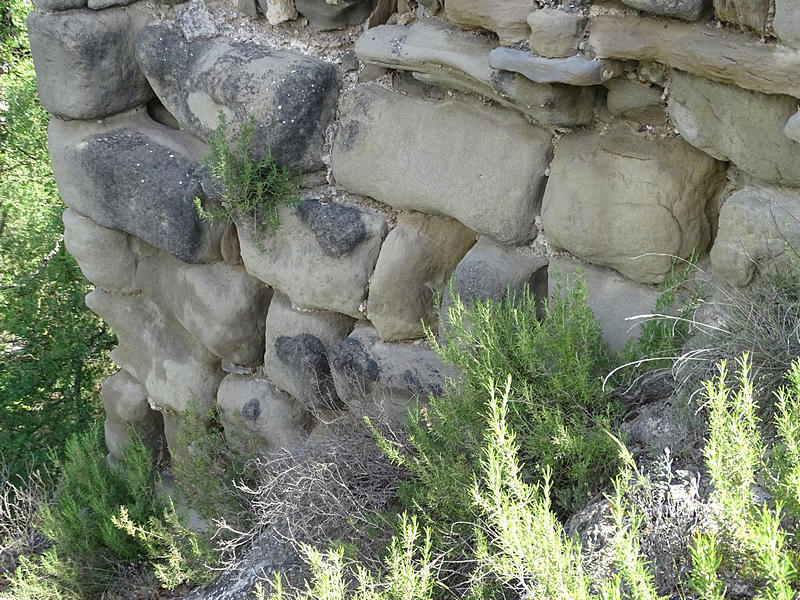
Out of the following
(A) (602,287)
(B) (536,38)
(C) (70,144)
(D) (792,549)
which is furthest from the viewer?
(C) (70,144)

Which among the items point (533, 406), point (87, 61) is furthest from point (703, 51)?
point (87, 61)

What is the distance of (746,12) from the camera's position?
1730 millimetres

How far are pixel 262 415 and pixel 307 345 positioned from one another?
0.37 meters

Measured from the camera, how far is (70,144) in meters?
3.16

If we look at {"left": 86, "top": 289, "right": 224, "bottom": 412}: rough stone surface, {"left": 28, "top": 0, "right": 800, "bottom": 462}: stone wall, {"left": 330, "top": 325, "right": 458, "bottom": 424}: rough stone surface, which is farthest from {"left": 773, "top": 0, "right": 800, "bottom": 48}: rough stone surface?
{"left": 86, "top": 289, "right": 224, "bottom": 412}: rough stone surface

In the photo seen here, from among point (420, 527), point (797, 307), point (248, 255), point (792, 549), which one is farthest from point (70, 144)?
point (792, 549)

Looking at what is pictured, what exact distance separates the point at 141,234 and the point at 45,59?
24.0 inches

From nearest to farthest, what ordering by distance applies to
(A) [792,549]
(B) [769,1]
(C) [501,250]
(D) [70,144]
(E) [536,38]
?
(A) [792,549], (B) [769,1], (E) [536,38], (C) [501,250], (D) [70,144]

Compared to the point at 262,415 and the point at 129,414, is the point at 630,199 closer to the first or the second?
the point at 262,415

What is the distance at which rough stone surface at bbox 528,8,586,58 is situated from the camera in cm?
195

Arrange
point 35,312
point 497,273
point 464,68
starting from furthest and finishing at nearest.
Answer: point 35,312 → point 497,273 → point 464,68

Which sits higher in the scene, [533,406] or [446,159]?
[446,159]

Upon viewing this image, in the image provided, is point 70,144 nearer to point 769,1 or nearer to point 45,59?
point 45,59

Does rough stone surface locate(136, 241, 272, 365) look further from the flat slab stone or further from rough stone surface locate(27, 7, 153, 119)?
the flat slab stone
